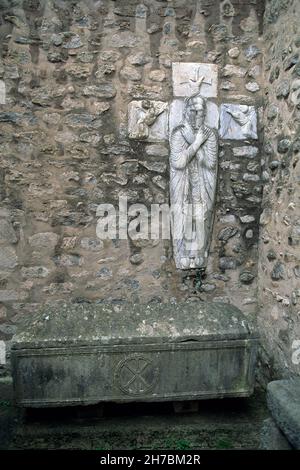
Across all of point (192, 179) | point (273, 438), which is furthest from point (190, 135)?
point (273, 438)

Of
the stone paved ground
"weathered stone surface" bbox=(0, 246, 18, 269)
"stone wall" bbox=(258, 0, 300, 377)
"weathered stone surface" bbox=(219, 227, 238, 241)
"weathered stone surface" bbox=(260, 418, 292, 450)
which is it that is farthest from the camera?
"weathered stone surface" bbox=(219, 227, 238, 241)

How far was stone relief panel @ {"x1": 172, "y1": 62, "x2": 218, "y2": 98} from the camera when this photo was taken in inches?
161

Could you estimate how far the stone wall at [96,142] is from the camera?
3959 mm

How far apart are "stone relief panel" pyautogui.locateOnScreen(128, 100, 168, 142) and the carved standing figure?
0.45ft

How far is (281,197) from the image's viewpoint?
383 cm

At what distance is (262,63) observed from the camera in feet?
13.8

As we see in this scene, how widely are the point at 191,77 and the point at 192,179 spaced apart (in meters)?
0.97

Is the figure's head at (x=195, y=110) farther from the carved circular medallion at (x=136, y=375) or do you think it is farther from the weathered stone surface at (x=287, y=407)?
the weathered stone surface at (x=287, y=407)

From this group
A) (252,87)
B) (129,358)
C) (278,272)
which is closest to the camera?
(129,358)

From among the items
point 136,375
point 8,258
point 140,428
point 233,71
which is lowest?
point 140,428

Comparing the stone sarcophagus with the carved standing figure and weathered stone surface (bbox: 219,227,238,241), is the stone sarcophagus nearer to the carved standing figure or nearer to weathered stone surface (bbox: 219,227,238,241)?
the carved standing figure

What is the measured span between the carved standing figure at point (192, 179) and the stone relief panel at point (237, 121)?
0.15 m

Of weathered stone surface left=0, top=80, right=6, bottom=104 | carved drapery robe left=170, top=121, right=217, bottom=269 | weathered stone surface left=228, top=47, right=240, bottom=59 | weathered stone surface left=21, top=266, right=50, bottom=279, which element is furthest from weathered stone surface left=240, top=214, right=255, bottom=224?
weathered stone surface left=0, top=80, right=6, bottom=104

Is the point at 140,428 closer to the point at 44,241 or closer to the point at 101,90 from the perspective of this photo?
the point at 44,241
